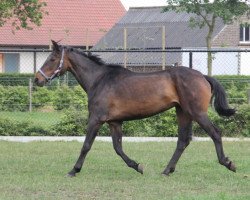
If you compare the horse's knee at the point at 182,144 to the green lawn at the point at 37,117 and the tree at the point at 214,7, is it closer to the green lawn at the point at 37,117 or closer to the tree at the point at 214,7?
the green lawn at the point at 37,117

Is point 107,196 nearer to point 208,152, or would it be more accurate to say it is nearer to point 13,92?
point 208,152

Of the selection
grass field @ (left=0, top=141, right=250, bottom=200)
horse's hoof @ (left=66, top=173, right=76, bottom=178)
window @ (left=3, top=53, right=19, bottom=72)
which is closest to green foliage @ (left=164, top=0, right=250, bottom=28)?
window @ (left=3, top=53, right=19, bottom=72)

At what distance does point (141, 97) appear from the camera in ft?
42.4

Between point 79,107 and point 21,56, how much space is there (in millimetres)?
25975

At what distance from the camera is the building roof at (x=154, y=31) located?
164 feet

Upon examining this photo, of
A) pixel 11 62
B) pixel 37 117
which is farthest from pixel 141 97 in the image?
pixel 11 62

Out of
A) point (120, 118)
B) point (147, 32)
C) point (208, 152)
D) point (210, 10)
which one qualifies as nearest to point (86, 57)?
point (120, 118)

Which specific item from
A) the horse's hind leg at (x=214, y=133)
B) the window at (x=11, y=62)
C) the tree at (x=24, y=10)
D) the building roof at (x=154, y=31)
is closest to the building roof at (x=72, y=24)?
the building roof at (x=154, y=31)

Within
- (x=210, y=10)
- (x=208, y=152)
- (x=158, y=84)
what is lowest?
(x=208, y=152)

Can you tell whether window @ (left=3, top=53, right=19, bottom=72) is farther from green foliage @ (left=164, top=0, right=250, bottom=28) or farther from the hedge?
the hedge

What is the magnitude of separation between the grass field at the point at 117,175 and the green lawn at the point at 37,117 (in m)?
4.48

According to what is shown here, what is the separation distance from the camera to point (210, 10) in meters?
37.3

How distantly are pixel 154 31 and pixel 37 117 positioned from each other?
2956 cm

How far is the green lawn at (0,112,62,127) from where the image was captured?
21.8 m
